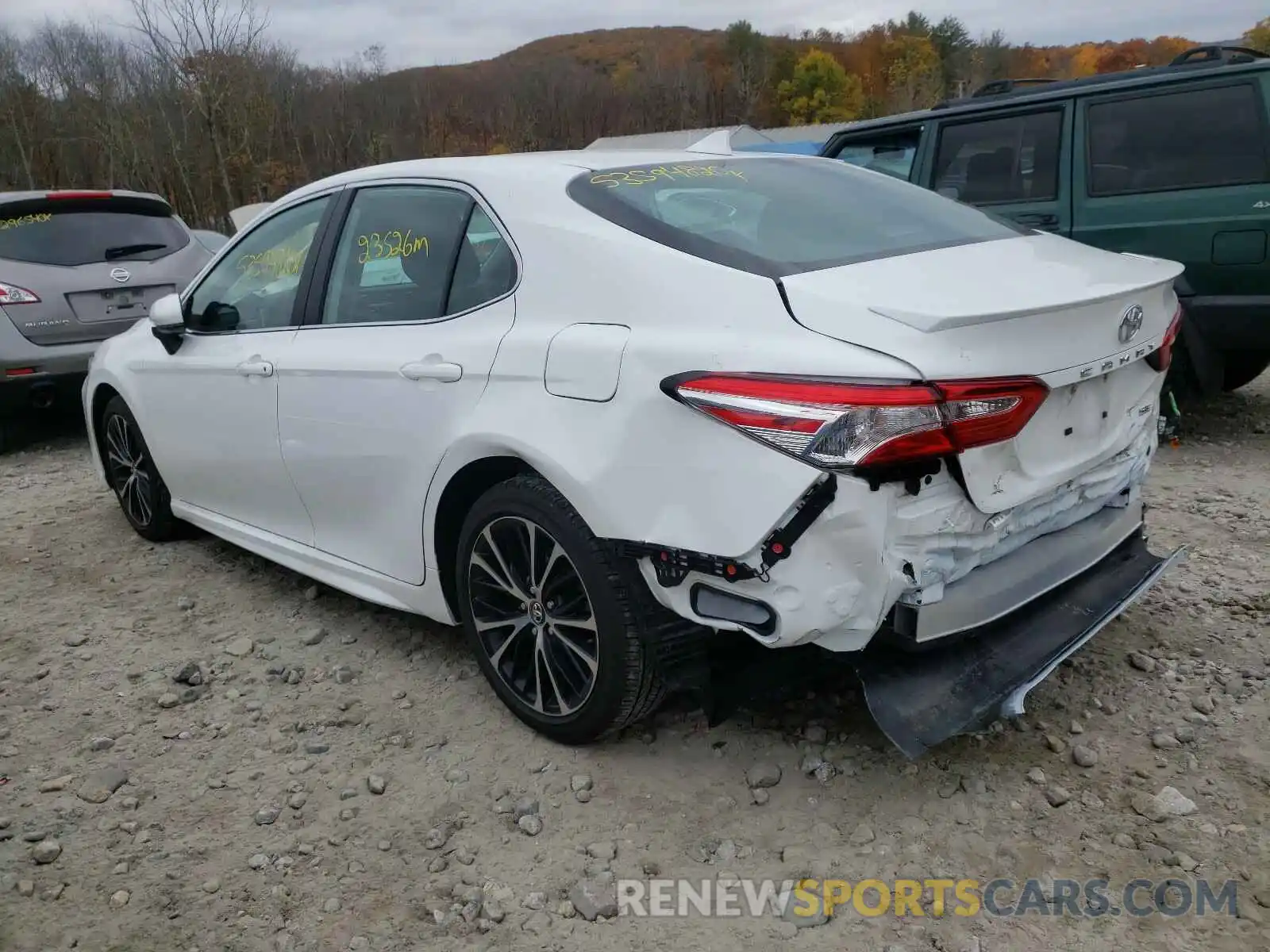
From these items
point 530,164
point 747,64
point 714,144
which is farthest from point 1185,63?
point 747,64

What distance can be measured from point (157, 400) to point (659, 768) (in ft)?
9.24

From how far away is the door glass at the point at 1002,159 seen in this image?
557 cm

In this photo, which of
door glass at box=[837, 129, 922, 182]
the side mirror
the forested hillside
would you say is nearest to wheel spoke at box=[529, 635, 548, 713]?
the side mirror

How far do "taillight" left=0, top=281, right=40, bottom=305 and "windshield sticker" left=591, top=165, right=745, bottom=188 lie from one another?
17.6ft

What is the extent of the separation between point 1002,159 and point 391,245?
407cm

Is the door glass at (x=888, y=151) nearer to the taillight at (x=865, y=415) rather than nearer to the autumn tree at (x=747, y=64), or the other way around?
the taillight at (x=865, y=415)

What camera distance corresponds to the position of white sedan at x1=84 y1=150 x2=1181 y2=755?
2.07 m

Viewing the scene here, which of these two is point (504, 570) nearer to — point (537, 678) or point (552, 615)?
point (552, 615)

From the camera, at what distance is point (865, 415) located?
6.56 ft

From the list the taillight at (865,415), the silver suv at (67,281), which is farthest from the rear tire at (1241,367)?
the silver suv at (67,281)

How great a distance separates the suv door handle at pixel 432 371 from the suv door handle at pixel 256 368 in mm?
810

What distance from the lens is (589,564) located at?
246cm

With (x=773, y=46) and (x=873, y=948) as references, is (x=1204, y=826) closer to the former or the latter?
(x=873, y=948)

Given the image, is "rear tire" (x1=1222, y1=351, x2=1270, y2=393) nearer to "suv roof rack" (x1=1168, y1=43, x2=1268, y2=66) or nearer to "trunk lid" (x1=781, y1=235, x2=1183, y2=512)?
"suv roof rack" (x1=1168, y1=43, x2=1268, y2=66)
